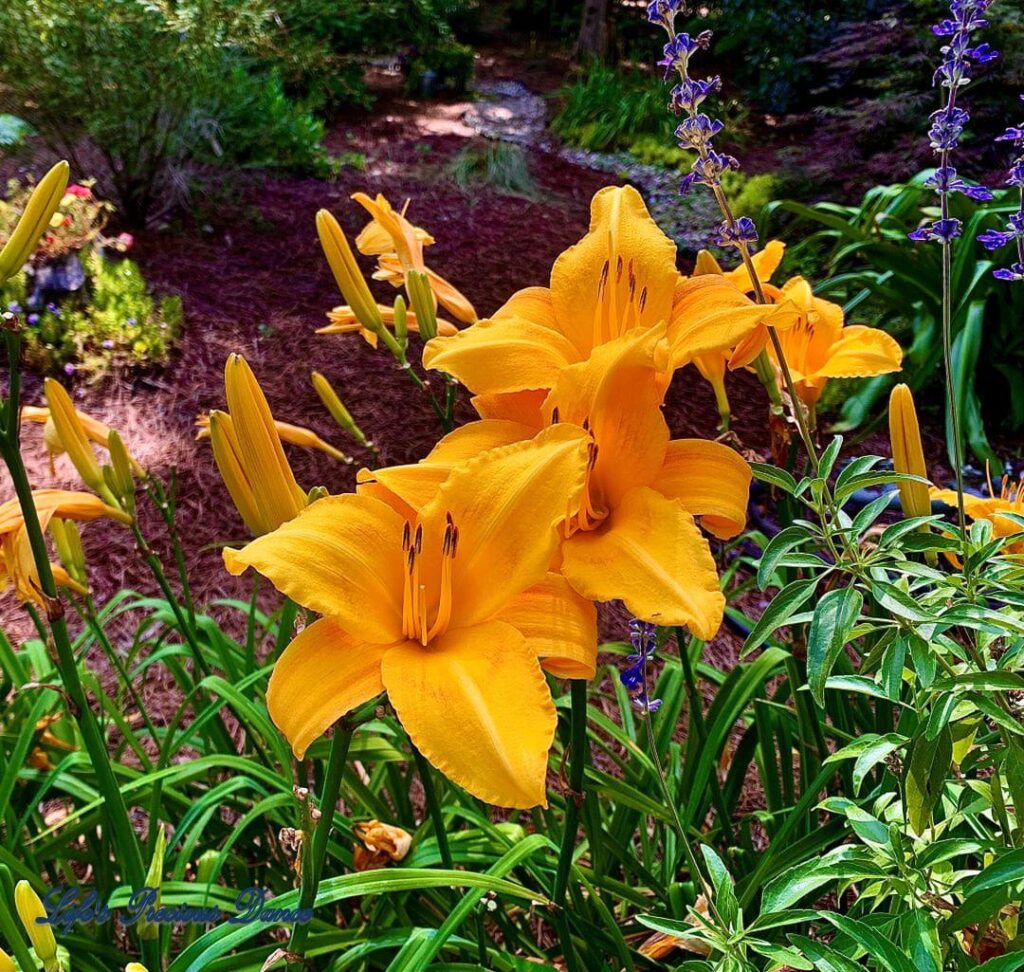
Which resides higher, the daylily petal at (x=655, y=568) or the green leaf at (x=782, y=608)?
the daylily petal at (x=655, y=568)

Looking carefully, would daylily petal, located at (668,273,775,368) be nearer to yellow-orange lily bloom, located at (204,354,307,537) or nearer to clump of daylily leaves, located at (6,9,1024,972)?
clump of daylily leaves, located at (6,9,1024,972)

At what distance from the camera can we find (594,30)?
11.3 metres

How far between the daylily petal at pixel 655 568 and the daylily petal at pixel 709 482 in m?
0.03

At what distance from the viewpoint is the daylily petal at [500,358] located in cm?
73

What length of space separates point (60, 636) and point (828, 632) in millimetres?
759

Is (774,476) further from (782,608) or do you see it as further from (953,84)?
(953,84)

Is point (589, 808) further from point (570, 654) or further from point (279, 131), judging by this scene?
point (279, 131)

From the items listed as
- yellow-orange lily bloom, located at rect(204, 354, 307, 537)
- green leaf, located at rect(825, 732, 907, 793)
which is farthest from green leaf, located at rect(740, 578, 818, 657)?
yellow-orange lily bloom, located at rect(204, 354, 307, 537)

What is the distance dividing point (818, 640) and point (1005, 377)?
159 inches

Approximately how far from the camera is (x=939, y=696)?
0.71 meters

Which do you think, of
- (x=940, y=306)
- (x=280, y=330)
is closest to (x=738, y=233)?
(x=940, y=306)

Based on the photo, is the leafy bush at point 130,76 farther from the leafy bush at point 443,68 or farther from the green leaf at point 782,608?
the green leaf at point 782,608

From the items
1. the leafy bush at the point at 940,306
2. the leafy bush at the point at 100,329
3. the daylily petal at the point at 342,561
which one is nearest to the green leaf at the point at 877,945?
the daylily petal at the point at 342,561

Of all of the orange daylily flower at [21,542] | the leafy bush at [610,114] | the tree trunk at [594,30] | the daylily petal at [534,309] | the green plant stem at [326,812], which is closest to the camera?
the green plant stem at [326,812]
